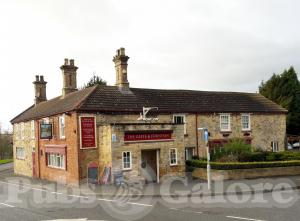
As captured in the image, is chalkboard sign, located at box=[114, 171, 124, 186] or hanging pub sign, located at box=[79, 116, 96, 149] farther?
hanging pub sign, located at box=[79, 116, 96, 149]

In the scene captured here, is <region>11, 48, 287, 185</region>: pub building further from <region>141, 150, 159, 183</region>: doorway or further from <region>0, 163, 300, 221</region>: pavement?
<region>0, 163, 300, 221</region>: pavement

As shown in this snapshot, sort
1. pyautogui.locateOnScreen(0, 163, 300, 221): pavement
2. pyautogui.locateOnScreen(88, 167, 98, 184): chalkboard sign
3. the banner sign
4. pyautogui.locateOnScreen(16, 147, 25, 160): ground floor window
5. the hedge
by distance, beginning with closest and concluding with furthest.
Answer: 1. pyautogui.locateOnScreen(0, 163, 300, 221): pavement
2. the hedge
3. the banner sign
4. pyautogui.locateOnScreen(88, 167, 98, 184): chalkboard sign
5. pyautogui.locateOnScreen(16, 147, 25, 160): ground floor window

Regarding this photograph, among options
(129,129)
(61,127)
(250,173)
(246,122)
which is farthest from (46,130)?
(246,122)

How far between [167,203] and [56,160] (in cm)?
1533

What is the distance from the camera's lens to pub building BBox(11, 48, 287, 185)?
26.6 metres

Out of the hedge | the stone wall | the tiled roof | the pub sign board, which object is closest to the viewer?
the hedge

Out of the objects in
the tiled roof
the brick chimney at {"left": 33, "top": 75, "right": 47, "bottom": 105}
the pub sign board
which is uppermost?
the brick chimney at {"left": 33, "top": 75, "right": 47, "bottom": 105}

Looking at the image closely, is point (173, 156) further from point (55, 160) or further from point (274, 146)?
point (274, 146)

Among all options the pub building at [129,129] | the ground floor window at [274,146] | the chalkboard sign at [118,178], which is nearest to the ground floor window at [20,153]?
the pub building at [129,129]

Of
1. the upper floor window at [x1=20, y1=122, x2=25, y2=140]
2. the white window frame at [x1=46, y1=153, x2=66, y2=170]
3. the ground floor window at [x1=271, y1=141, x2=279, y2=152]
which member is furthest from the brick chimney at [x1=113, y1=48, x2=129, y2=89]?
the ground floor window at [x1=271, y1=141, x2=279, y2=152]

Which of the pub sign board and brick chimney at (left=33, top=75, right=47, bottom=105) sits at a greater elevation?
brick chimney at (left=33, top=75, right=47, bottom=105)

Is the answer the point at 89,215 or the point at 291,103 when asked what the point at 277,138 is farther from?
the point at 89,215

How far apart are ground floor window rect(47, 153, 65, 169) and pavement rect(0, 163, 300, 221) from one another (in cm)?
440

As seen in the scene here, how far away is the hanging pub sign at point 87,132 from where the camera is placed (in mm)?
27009
